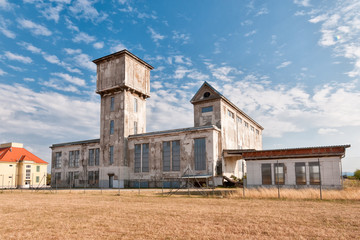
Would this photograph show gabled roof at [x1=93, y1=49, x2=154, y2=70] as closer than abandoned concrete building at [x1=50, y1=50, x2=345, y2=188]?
No

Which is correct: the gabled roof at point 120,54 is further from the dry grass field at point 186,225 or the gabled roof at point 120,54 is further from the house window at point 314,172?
the dry grass field at point 186,225

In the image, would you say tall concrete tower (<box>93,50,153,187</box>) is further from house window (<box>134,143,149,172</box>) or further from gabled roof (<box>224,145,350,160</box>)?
gabled roof (<box>224,145,350,160</box>)

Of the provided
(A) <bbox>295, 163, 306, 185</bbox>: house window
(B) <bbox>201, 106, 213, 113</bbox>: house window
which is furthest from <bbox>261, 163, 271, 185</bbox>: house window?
(B) <bbox>201, 106, 213, 113</bbox>: house window

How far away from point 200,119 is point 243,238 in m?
42.5

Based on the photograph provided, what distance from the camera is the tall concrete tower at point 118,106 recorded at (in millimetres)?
51094

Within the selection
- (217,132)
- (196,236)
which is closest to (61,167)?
(217,132)

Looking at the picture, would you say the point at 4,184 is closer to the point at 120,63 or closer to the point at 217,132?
the point at 120,63

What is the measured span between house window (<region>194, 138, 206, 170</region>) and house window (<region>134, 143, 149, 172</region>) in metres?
9.38

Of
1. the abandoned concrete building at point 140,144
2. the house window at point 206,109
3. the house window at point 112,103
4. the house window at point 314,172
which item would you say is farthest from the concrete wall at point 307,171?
the house window at point 112,103

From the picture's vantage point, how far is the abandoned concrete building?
4406cm

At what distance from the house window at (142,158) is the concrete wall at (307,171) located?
898 inches

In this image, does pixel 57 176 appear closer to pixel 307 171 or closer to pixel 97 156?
pixel 97 156

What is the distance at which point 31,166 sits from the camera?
222 ft

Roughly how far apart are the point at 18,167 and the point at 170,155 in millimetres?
40847
